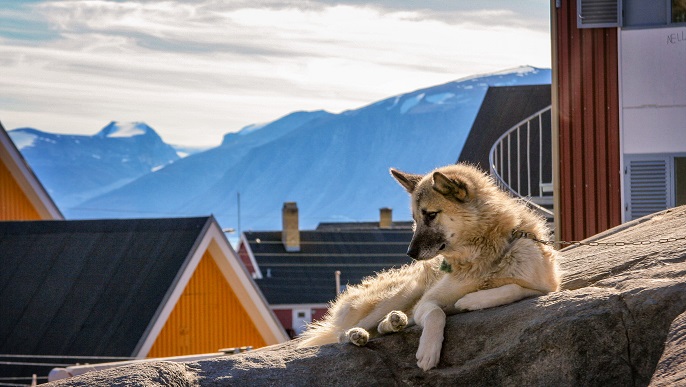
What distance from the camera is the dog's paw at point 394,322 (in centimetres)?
773

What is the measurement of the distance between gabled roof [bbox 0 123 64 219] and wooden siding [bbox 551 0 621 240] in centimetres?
1566

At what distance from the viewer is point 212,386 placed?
23.7ft

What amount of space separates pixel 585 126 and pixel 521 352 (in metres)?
12.2

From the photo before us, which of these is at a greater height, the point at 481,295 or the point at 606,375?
the point at 481,295

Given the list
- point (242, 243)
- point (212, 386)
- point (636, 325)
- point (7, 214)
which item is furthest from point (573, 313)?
point (242, 243)

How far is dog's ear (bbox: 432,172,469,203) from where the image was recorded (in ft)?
25.8

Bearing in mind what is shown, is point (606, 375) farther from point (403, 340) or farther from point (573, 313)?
point (403, 340)

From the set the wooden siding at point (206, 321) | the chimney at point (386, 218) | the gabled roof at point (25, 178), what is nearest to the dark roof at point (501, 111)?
the wooden siding at point (206, 321)

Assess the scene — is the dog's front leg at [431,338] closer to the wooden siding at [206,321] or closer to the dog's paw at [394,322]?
the dog's paw at [394,322]

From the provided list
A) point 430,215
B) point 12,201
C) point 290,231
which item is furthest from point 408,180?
point 290,231

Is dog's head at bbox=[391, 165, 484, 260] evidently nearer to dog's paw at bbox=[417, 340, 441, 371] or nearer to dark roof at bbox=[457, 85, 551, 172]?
dog's paw at bbox=[417, 340, 441, 371]

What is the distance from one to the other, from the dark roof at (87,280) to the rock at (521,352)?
15.5 m

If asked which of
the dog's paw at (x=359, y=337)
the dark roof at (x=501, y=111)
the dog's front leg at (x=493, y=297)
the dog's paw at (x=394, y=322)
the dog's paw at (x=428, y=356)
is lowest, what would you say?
the dog's paw at (x=428, y=356)

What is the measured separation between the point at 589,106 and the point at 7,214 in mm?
17034
